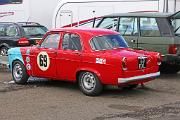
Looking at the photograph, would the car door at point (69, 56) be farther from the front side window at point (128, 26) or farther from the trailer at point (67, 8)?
the trailer at point (67, 8)

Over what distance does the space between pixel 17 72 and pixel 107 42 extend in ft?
9.04

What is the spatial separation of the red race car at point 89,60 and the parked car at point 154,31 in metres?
1.82

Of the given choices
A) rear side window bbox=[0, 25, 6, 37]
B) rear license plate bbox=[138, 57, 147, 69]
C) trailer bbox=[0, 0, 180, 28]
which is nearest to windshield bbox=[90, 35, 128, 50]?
rear license plate bbox=[138, 57, 147, 69]

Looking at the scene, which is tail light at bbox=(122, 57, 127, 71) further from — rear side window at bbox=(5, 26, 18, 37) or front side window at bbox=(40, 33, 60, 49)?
rear side window at bbox=(5, 26, 18, 37)

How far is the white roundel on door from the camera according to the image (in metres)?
10.9

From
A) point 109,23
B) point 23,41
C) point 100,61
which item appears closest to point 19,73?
point 100,61

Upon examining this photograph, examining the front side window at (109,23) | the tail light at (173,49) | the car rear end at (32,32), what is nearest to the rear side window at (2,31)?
the car rear end at (32,32)

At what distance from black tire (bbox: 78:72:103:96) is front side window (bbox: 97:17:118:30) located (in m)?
3.78

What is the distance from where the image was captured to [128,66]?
962cm

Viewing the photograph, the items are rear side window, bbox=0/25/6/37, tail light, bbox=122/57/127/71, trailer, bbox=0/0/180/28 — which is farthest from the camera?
rear side window, bbox=0/25/6/37

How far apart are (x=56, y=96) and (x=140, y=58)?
2.04 m

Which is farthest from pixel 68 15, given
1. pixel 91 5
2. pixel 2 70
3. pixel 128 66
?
pixel 128 66

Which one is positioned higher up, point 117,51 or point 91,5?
point 91,5

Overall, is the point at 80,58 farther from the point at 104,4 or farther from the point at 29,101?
the point at 104,4
